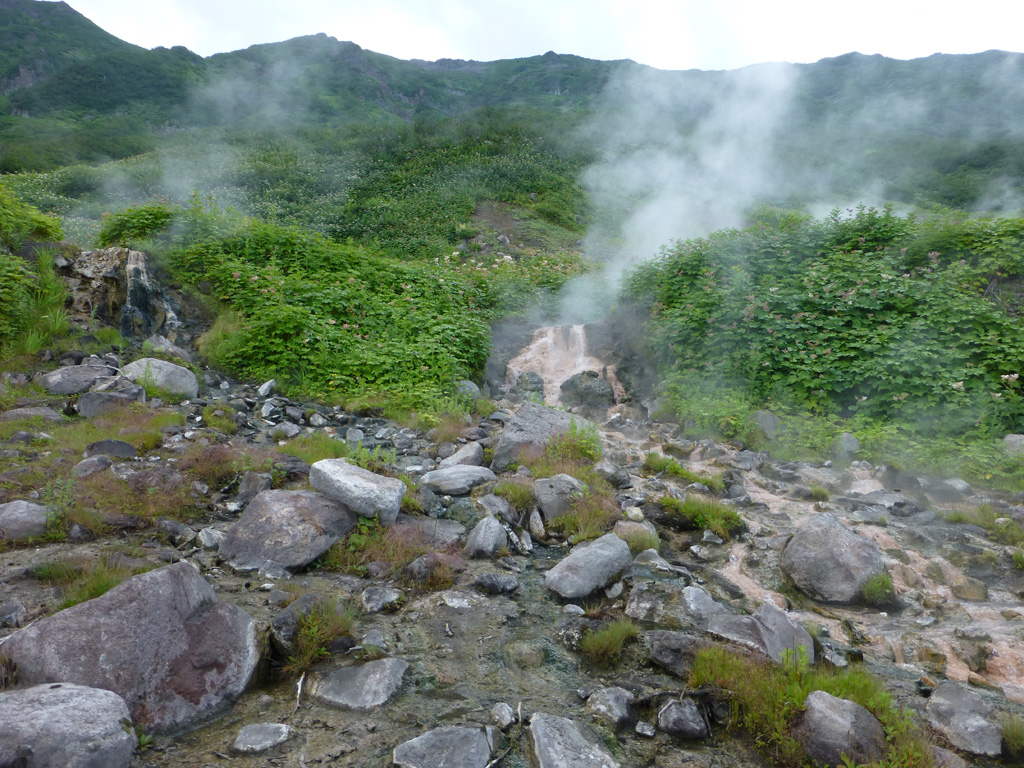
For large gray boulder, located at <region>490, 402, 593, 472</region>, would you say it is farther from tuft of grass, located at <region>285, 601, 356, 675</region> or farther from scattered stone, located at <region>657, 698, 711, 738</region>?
scattered stone, located at <region>657, 698, 711, 738</region>

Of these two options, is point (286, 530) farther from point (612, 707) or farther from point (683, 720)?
point (683, 720)

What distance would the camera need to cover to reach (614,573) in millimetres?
4324

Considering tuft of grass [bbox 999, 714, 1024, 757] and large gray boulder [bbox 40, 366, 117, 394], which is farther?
large gray boulder [bbox 40, 366, 117, 394]

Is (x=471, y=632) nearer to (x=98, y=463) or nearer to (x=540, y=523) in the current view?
(x=540, y=523)

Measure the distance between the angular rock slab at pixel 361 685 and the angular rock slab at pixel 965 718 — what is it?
2.90 metres

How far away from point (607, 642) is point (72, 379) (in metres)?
7.04

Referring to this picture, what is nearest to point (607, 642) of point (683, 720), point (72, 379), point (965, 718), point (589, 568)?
point (683, 720)

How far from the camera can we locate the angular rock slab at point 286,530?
4.09m

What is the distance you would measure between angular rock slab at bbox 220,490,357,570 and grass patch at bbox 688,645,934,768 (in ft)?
9.11

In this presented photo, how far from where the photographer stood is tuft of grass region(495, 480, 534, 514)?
5.41 meters

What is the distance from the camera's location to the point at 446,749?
2553 millimetres

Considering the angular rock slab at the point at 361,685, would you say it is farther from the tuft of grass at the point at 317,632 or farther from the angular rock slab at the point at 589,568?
the angular rock slab at the point at 589,568

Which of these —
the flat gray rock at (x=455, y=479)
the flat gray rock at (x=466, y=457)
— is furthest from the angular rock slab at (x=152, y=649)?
the flat gray rock at (x=466, y=457)

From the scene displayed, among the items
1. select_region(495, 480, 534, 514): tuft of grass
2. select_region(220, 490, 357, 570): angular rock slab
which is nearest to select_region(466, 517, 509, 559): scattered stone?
select_region(495, 480, 534, 514): tuft of grass
